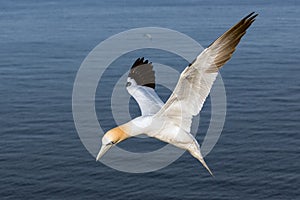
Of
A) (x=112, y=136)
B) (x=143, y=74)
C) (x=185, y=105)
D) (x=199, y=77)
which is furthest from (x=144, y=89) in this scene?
(x=199, y=77)

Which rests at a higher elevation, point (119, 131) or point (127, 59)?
point (127, 59)

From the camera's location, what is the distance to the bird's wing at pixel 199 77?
18.6 meters

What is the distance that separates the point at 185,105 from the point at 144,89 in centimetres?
481

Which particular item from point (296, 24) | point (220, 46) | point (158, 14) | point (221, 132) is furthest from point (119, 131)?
point (158, 14)

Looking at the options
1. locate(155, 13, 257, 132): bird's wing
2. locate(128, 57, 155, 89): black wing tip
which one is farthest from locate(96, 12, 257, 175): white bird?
locate(128, 57, 155, 89): black wing tip

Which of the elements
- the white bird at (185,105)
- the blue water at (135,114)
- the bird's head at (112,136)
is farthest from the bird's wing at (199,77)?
the blue water at (135,114)

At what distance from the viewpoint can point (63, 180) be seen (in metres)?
64.3

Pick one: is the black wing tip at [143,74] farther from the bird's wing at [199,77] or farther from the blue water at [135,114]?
the blue water at [135,114]

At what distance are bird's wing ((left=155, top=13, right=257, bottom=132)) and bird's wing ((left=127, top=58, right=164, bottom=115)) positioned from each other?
4.97ft

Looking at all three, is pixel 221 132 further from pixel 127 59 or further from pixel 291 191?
pixel 127 59

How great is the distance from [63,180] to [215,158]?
1599cm

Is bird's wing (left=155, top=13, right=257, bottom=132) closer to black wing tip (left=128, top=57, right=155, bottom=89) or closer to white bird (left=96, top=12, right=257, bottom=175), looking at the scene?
white bird (left=96, top=12, right=257, bottom=175)

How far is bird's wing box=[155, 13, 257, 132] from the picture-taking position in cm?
1859

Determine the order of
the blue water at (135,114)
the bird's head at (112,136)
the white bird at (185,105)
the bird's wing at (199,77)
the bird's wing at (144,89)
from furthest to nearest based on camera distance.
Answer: the blue water at (135,114)
the bird's wing at (144,89)
the bird's head at (112,136)
the white bird at (185,105)
the bird's wing at (199,77)
